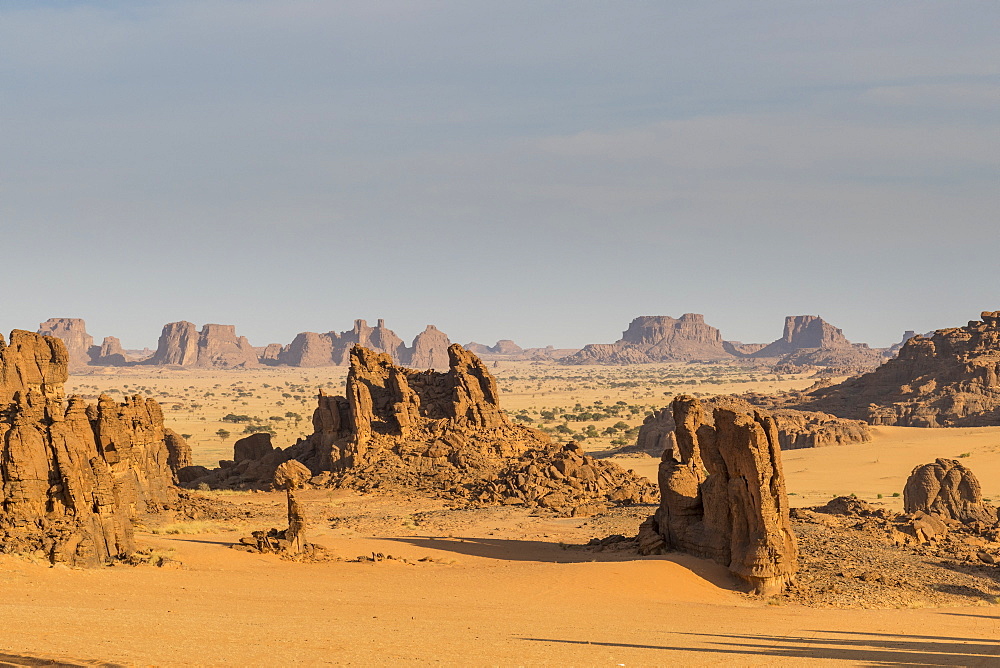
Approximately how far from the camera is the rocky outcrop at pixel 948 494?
3103 cm

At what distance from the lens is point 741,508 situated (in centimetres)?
2258

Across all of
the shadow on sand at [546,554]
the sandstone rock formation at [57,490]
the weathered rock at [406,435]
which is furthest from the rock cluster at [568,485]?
the sandstone rock formation at [57,490]

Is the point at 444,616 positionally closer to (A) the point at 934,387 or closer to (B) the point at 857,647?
(B) the point at 857,647

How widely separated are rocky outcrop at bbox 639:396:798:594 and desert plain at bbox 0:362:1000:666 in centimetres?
64

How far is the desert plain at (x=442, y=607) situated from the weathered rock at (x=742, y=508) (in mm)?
655

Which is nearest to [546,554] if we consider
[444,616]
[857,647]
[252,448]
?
[444,616]

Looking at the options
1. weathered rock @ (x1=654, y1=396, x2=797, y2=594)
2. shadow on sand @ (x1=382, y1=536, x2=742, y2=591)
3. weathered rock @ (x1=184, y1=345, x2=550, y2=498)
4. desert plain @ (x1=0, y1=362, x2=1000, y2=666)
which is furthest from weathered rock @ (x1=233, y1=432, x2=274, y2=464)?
weathered rock @ (x1=654, y1=396, x2=797, y2=594)

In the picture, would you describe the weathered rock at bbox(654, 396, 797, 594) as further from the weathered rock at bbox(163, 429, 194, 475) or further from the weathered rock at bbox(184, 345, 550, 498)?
the weathered rock at bbox(163, 429, 194, 475)

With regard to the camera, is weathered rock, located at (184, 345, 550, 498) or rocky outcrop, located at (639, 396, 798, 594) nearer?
rocky outcrop, located at (639, 396, 798, 594)

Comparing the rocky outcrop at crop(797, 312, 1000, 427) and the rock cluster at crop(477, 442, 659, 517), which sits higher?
the rocky outcrop at crop(797, 312, 1000, 427)

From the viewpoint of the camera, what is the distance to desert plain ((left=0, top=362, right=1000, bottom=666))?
48.3ft

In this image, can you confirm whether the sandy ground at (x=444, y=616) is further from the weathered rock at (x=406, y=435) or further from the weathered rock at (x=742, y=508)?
the weathered rock at (x=406, y=435)

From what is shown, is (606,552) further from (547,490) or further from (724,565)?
Answer: (547,490)

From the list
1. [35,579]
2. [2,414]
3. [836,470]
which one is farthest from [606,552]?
[836,470]
